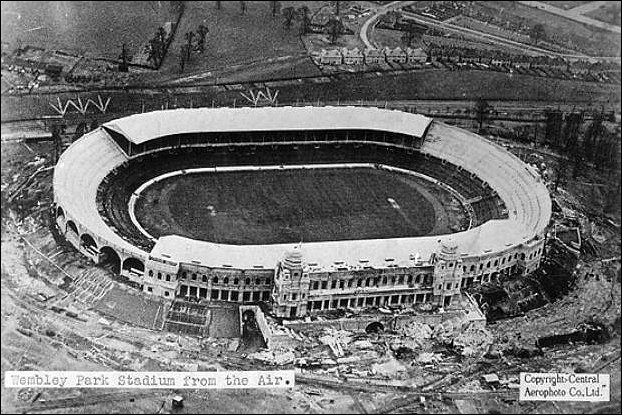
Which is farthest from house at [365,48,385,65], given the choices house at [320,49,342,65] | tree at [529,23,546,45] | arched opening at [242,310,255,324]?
arched opening at [242,310,255,324]

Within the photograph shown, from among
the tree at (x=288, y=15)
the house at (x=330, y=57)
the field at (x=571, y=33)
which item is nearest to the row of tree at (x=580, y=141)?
the field at (x=571, y=33)

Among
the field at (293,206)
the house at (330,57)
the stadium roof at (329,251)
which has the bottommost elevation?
the field at (293,206)

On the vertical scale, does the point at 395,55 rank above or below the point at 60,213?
→ above

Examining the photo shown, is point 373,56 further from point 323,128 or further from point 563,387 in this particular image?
point 563,387

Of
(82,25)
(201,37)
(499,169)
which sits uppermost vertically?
(82,25)

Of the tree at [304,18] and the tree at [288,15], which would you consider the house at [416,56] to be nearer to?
the tree at [304,18]

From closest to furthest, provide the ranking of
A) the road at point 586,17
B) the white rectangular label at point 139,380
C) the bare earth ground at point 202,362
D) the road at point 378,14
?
the white rectangular label at point 139,380 → the bare earth ground at point 202,362 → the road at point 586,17 → the road at point 378,14

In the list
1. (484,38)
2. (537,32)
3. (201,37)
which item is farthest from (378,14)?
(201,37)

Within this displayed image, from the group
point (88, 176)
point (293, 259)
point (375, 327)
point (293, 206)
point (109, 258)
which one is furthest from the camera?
point (293, 206)
